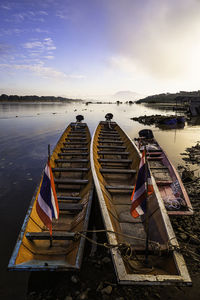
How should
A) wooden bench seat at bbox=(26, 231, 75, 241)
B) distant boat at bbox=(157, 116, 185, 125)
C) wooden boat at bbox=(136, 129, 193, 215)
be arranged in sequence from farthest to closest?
distant boat at bbox=(157, 116, 185, 125) → wooden boat at bbox=(136, 129, 193, 215) → wooden bench seat at bbox=(26, 231, 75, 241)

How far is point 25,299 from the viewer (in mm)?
3883

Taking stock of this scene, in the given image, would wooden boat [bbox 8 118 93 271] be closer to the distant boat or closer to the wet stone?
the wet stone

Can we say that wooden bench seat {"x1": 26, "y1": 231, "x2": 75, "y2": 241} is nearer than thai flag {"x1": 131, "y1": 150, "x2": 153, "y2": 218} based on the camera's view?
No

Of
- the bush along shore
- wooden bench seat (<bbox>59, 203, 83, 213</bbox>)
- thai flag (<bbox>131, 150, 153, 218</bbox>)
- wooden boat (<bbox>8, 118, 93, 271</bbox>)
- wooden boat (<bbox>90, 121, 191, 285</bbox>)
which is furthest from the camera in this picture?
wooden bench seat (<bbox>59, 203, 83, 213</bbox>)

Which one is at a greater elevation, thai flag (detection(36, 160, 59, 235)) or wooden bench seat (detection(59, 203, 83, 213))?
thai flag (detection(36, 160, 59, 235))

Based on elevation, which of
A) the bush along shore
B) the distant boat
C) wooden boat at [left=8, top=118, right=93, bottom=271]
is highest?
the distant boat

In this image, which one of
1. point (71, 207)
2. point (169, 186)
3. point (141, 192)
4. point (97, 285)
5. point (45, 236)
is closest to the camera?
point (141, 192)

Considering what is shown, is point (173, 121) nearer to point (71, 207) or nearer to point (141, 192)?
point (71, 207)

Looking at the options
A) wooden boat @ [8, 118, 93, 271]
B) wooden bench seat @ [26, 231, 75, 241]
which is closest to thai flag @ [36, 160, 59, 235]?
wooden bench seat @ [26, 231, 75, 241]

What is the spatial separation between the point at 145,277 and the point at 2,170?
35.4 feet

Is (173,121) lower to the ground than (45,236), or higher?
higher

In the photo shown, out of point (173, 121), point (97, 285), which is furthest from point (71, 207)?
point (173, 121)

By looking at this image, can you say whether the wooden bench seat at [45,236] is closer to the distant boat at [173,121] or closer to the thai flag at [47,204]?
the thai flag at [47,204]

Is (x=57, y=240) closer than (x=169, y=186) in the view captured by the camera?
Yes
